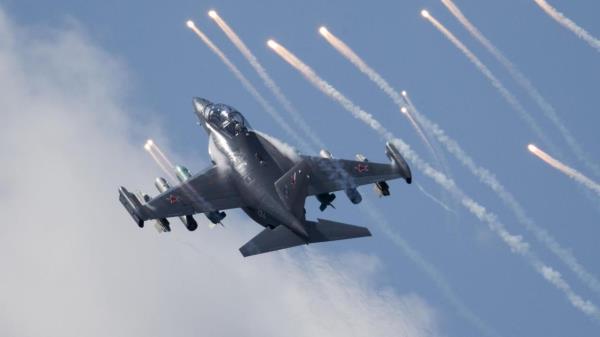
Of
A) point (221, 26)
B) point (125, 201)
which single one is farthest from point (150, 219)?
point (221, 26)

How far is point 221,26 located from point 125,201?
45.9 ft

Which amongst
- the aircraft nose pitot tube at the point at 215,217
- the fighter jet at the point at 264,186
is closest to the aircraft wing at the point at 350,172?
the fighter jet at the point at 264,186

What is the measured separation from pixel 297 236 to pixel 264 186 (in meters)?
5.13

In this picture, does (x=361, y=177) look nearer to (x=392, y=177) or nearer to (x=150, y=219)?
(x=392, y=177)

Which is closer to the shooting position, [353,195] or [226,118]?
[353,195]

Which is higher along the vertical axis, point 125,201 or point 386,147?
point 125,201

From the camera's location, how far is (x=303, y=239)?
9219 cm

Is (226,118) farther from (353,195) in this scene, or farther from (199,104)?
(353,195)

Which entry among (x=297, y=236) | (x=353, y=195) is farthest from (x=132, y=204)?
(x=353, y=195)

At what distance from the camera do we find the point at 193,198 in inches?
3871

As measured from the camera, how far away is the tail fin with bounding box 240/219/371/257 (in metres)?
91.9

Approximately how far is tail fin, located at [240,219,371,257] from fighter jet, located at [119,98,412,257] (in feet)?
0.22

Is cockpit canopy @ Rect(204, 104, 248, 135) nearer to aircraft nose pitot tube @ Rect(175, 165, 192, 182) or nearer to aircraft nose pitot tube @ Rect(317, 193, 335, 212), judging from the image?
aircraft nose pitot tube @ Rect(175, 165, 192, 182)

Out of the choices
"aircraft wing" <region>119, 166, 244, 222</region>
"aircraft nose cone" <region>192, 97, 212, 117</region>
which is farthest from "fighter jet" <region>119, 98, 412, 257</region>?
"aircraft nose cone" <region>192, 97, 212, 117</region>
